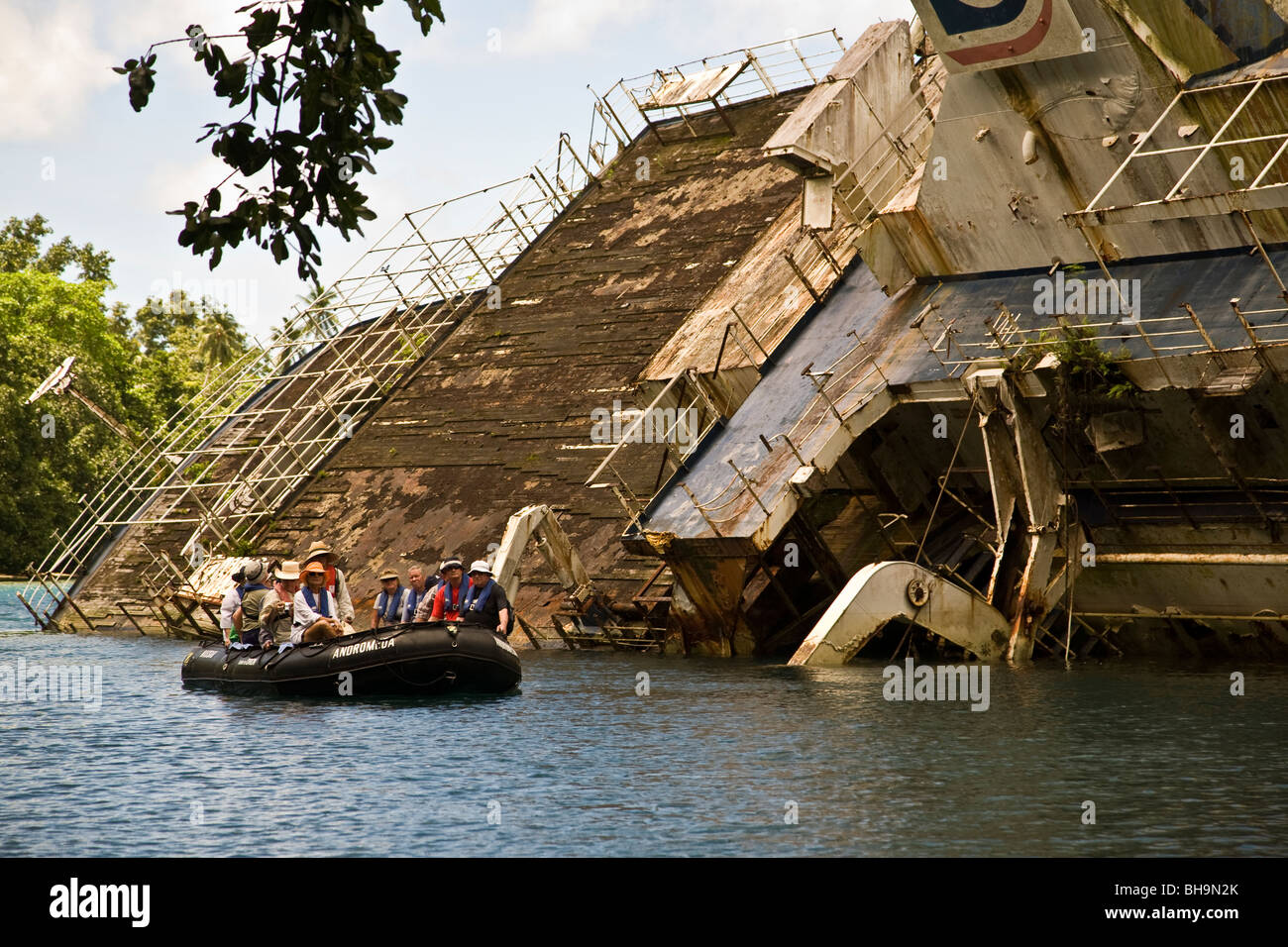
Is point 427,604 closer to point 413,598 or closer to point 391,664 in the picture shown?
point 413,598

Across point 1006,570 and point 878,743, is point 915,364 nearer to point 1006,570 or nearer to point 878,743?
point 1006,570

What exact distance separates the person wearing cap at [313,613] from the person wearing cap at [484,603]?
81.0 inches

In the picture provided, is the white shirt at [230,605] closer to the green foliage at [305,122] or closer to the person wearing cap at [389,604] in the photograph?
the person wearing cap at [389,604]

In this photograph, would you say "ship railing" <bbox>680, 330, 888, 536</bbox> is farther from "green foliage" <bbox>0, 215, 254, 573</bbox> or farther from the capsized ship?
"green foliage" <bbox>0, 215, 254, 573</bbox>

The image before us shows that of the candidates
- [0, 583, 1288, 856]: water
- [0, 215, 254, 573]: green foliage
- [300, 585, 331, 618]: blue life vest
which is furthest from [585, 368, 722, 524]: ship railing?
[0, 215, 254, 573]: green foliage

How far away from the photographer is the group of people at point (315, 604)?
2358 centimetres

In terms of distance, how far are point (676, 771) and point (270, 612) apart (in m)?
8.43

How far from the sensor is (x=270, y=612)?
23984mm

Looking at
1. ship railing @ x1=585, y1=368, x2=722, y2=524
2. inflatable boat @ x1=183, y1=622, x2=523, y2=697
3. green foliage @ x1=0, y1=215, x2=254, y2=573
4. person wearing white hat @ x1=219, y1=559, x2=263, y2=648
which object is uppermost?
green foliage @ x1=0, y1=215, x2=254, y2=573

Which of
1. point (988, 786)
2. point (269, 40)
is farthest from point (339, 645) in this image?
point (269, 40)

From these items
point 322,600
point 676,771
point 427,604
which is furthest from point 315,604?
point 676,771

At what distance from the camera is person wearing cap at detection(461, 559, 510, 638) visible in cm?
2486

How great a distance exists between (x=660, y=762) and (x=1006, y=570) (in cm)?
1000

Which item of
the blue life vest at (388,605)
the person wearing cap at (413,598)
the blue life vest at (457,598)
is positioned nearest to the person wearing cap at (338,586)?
the blue life vest at (457,598)
